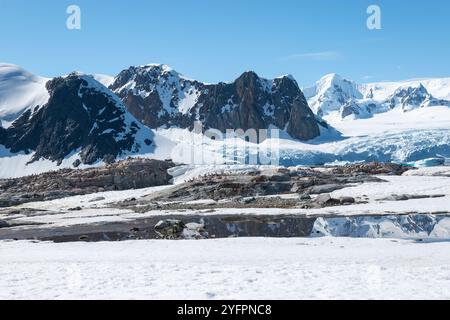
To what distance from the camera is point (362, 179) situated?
69500mm

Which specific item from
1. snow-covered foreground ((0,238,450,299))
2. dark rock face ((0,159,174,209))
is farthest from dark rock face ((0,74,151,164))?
snow-covered foreground ((0,238,450,299))

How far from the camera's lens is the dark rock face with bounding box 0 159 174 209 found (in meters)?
88.6

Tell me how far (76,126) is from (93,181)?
8499 cm

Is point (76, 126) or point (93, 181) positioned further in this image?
point (76, 126)

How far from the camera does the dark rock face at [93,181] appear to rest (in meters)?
88.6

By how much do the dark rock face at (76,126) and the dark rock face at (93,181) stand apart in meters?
47.2

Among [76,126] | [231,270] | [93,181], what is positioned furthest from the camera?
→ [76,126]

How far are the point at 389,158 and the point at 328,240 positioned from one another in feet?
446

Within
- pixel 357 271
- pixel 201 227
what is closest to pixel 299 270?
pixel 357 271

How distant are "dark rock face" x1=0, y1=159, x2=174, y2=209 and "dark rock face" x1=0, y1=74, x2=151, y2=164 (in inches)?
1858

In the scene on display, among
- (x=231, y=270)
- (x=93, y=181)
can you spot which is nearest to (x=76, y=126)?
(x=93, y=181)

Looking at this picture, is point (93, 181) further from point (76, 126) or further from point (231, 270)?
point (76, 126)

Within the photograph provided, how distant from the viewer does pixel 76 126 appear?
175m
